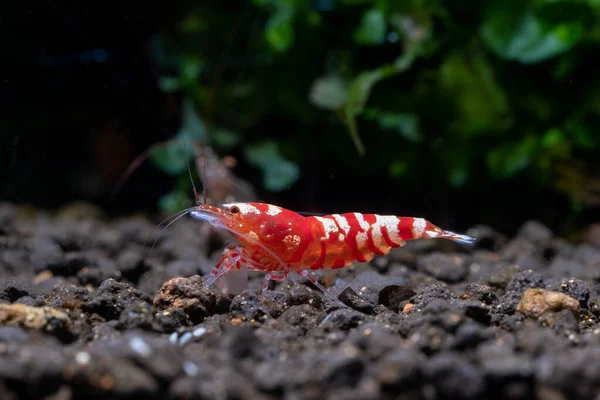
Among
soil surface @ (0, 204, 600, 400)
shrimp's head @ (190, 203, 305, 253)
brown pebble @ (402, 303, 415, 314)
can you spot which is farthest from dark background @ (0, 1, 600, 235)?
brown pebble @ (402, 303, 415, 314)

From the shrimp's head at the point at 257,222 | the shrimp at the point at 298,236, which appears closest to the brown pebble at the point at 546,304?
the shrimp at the point at 298,236

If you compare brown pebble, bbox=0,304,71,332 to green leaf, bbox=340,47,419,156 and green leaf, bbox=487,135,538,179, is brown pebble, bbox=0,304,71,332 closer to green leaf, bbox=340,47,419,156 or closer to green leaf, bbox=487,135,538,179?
green leaf, bbox=340,47,419,156

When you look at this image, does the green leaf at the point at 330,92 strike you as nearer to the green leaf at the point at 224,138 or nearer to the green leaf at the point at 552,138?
the green leaf at the point at 224,138

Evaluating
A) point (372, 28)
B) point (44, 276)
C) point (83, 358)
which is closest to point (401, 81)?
point (372, 28)

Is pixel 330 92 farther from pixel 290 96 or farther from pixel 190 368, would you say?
pixel 190 368

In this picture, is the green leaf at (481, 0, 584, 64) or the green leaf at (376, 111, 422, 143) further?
the green leaf at (376, 111, 422, 143)
